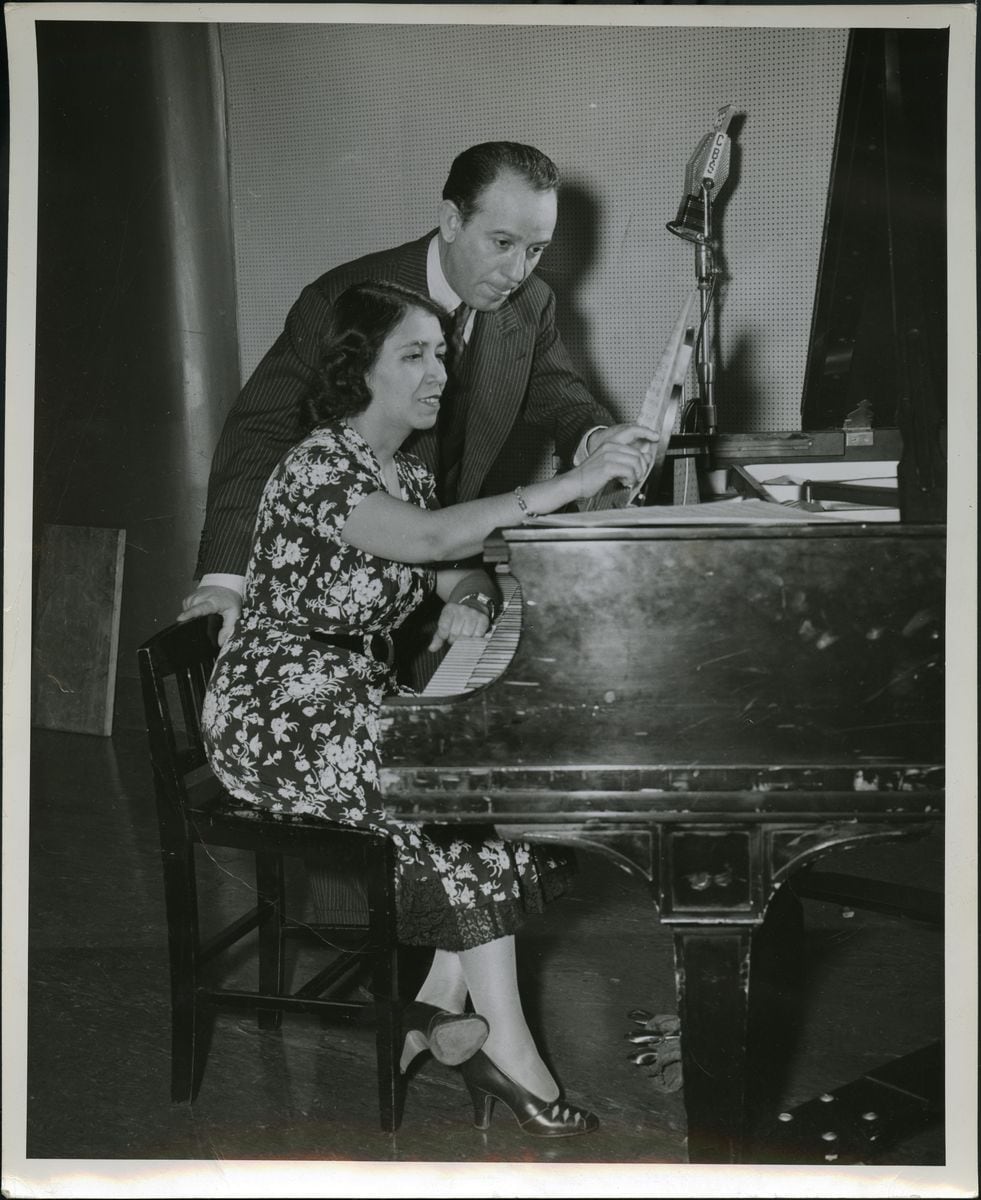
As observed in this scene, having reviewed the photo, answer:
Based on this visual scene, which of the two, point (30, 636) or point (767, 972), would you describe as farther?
point (767, 972)

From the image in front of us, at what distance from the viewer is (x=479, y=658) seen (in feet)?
6.48

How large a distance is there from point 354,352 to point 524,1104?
1.45m

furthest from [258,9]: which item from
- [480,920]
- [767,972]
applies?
[767,972]

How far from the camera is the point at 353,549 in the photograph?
2.25m

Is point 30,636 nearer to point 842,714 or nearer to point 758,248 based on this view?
point 842,714

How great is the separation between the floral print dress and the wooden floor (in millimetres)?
410

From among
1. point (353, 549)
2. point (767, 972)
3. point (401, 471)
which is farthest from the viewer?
point (767, 972)

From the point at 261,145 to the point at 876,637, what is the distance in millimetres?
1672

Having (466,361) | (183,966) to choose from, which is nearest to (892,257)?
(466,361)

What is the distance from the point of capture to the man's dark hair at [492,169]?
2305mm

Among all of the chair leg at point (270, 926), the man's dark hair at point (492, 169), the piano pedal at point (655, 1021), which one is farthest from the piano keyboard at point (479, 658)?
the piano pedal at point (655, 1021)

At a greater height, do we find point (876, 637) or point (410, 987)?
point (876, 637)

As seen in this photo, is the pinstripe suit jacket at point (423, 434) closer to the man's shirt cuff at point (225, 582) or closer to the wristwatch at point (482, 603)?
the man's shirt cuff at point (225, 582)

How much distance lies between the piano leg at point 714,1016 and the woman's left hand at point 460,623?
2.94 feet
